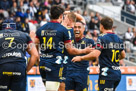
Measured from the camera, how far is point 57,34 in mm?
8695

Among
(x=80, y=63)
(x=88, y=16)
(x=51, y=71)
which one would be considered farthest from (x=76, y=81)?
(x=88, y=16)

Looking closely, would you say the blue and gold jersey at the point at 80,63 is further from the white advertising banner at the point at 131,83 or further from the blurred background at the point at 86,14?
the blurred background at the point at 86,14

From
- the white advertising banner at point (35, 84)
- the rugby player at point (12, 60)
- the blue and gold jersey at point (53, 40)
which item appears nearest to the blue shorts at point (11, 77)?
the rugby player at point (12, 60)

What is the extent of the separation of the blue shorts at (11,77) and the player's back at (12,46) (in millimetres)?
130

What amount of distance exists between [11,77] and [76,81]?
326cm

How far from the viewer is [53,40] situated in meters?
8.70

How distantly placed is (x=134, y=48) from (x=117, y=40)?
13291mm

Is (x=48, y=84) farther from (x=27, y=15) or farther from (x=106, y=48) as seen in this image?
(x=27, y=15)

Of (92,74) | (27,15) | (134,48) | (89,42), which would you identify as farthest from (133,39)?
(89,42)

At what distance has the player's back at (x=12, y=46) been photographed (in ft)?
24.7

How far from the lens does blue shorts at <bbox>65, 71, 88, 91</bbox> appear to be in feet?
34.0

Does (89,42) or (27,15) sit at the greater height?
(27,15)

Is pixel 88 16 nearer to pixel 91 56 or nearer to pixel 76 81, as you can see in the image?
pixel 76 81

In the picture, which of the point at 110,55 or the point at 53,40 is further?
the point at 110,55
